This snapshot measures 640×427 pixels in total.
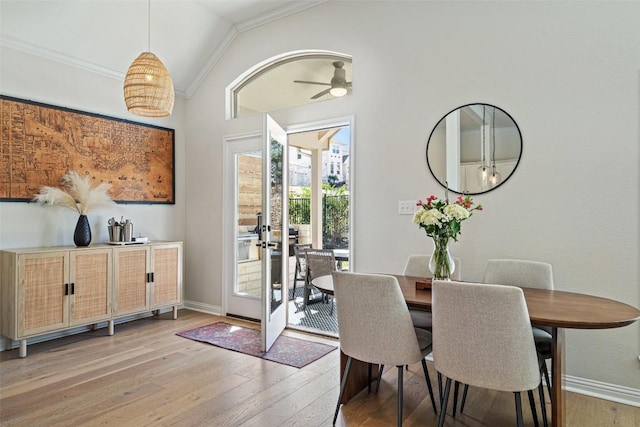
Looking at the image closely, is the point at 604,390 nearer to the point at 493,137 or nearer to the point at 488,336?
the point at 488,336

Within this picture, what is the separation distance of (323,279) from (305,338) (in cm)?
128

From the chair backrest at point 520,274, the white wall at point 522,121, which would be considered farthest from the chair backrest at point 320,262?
the chair backrest at point 520,274

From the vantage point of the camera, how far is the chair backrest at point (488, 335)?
67.4 inches

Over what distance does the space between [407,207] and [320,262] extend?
1692mm

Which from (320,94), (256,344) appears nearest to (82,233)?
(256,344)

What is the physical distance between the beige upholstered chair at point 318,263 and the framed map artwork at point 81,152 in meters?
1.92

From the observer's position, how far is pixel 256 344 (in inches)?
140

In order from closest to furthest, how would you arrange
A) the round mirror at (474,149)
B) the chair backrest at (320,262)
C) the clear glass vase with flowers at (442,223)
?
the clear glass vase with flowers at (442,223)
the round mirror at (474,149)
the chair backrest at (320,262)

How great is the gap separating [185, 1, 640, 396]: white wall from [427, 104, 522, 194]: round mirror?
71 mm

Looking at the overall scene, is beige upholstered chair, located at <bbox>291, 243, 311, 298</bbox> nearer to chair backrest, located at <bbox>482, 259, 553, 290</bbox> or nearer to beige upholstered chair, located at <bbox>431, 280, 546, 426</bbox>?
chair backrest, located at <bbox>482, 259, 553, 290</bbox>

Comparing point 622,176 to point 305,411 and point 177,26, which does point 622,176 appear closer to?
point 305,411

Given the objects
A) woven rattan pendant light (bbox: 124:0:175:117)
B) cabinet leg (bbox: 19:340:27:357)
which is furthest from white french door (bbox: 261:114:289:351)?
cabinet leg (bbox: 19:340:27:357)

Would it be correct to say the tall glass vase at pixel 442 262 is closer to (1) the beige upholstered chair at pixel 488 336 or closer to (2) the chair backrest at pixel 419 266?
(1) the beige upholstered chair at pixel 488 336

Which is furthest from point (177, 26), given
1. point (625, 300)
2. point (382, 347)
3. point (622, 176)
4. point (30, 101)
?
point (625, 300)
